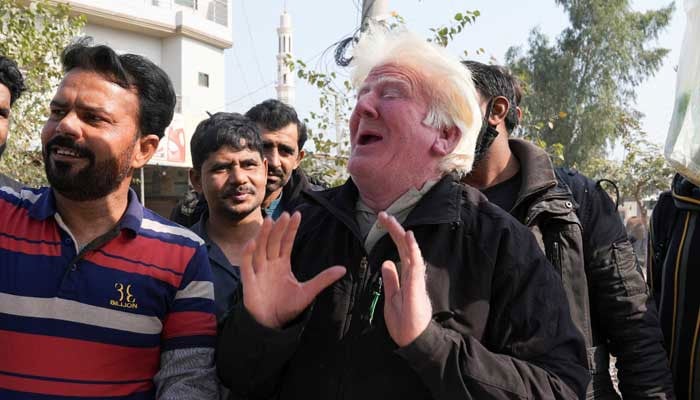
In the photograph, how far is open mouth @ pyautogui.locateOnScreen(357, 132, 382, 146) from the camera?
1991 millimetres

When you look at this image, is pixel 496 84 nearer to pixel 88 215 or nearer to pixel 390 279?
pixel 390 279

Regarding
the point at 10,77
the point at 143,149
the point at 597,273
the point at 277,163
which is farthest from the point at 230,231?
the point at 597,273

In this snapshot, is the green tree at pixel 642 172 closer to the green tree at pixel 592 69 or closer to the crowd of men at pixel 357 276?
the green tree at pixel 592 69

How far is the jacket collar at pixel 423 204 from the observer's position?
1.78 meters

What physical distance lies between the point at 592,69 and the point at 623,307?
92.8 feet

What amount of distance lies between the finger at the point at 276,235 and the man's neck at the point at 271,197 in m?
1.99

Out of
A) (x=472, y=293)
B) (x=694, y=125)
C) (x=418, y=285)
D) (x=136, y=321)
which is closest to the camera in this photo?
(x=418, y=285)

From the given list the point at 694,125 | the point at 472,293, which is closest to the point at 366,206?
the point at 472,293

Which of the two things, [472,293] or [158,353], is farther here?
[158,353]

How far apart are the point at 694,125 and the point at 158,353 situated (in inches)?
74.9

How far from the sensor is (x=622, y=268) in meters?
2.32

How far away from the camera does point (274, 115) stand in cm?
399

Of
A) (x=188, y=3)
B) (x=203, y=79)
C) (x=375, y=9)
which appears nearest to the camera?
(x=375, y=9)

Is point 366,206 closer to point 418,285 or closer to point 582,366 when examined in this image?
point 418,285
